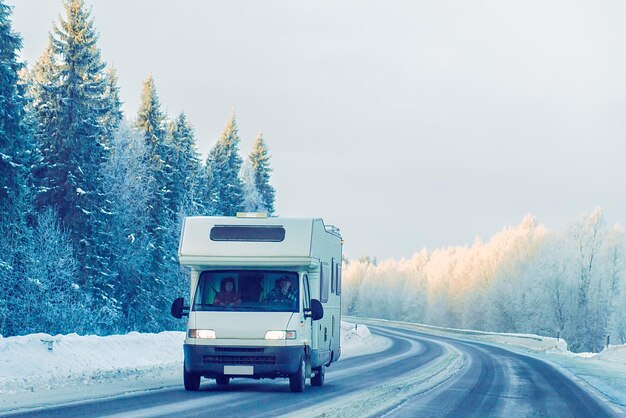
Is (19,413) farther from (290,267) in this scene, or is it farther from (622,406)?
(622,406)

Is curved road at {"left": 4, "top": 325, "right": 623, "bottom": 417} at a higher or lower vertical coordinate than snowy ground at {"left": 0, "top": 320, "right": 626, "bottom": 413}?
lower

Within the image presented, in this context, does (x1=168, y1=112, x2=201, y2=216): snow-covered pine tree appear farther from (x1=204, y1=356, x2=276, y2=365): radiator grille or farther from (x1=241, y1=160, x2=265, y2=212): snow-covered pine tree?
(x1=204, y1=356, x2=276, y2=365): radiator grille

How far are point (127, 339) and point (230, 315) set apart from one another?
25.7 feet

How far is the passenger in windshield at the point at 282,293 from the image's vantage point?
17.3m

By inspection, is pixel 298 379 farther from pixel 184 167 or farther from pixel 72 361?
pixel 184 167

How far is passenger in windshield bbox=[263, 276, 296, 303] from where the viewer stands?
17328 mm

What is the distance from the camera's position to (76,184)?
4031cm

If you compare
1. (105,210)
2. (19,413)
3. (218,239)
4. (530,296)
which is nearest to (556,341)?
(105,210)

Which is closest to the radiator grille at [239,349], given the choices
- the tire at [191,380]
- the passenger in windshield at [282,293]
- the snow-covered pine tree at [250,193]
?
the tire at [191,380]

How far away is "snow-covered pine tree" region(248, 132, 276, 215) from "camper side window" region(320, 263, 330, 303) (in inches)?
2491

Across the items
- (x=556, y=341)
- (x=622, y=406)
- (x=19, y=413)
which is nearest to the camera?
(x=19, y=413)

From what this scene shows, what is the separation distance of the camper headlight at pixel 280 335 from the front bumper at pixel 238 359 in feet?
0.60

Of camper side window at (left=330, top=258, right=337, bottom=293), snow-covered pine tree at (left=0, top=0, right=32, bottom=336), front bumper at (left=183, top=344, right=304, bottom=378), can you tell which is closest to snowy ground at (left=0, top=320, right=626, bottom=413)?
front bumper at (left=183, top=344, right=304, bottom=378)

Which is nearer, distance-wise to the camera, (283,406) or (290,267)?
(283,406)
